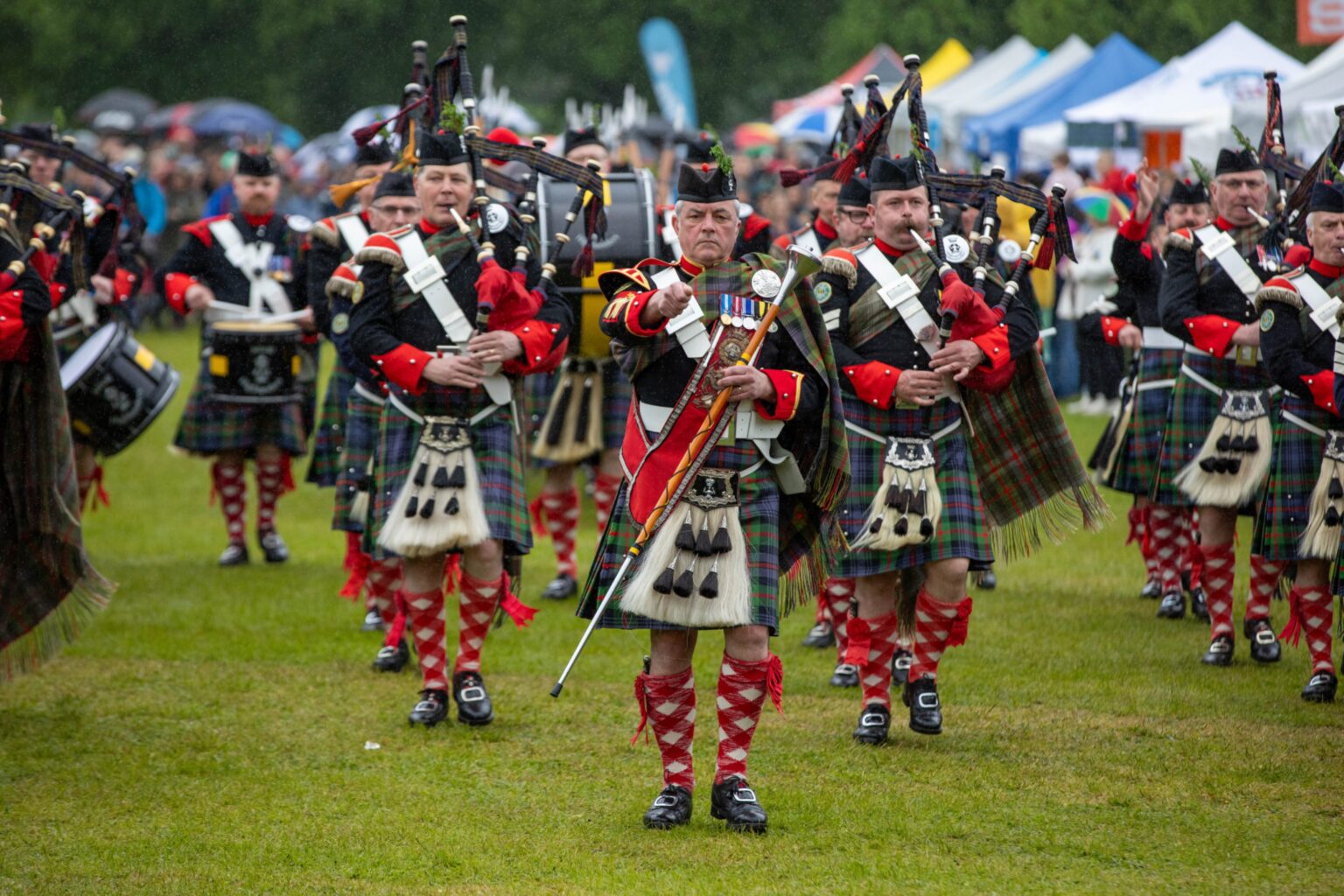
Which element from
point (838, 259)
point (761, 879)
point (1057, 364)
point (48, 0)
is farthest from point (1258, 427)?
point (48, 0)

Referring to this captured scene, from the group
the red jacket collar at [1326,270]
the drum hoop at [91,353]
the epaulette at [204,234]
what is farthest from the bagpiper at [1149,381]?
the drum hoop at [91,353]

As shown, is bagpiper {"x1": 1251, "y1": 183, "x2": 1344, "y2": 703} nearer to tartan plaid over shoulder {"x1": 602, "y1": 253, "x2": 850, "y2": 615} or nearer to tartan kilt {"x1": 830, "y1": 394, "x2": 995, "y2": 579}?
tartan kilt {"x1": 830, "y1": 394, "x2": 995, "y2": 579}

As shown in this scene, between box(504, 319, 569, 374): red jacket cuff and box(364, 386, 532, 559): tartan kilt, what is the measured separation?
154mm

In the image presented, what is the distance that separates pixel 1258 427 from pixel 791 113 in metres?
19.0

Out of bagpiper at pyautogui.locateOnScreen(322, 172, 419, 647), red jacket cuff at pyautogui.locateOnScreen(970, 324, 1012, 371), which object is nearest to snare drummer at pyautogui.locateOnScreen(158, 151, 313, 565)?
bagpiper at pyautogui.locateOnScreen(322, 172, 419, 647)

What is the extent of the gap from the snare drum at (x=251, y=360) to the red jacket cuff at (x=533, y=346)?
10.3 feet

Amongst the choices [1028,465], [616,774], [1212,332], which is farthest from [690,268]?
[1212,332]

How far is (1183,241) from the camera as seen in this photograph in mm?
6578

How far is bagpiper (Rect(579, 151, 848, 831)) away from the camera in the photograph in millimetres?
4598

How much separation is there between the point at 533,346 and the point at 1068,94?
15.8m

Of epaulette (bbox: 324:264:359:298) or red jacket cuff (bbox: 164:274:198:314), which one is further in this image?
red jacket cuff (bbox: 164:274:198:314)

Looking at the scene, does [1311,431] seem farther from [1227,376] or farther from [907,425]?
[907,425]

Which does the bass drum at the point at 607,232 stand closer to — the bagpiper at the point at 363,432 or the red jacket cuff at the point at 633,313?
the bagpiper at the point at 363,432

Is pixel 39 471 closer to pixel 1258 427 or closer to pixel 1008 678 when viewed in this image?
pixel 1008 678
